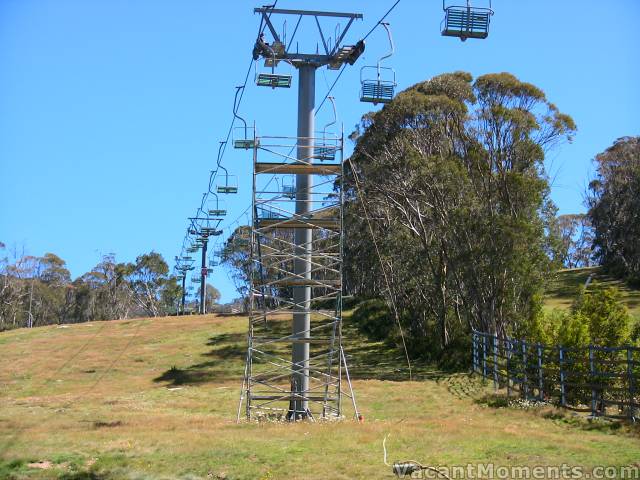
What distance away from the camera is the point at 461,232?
3503 cm

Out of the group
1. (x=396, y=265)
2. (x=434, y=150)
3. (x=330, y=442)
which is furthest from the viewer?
(x=396, y=265)

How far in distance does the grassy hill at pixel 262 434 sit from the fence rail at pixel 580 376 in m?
0.90

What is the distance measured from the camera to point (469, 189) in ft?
115

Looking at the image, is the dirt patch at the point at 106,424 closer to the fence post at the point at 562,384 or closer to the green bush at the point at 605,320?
the fence post at the point at 562,384

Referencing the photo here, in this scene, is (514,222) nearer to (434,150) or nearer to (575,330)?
(434,150)

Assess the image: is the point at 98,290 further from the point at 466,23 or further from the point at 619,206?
the point at 466,23

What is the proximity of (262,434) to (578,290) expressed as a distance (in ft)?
130

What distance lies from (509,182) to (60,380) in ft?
76.5

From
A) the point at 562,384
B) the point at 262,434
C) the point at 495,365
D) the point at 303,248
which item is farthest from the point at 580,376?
the point at 262,434

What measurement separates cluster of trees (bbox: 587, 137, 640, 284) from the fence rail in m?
40.6

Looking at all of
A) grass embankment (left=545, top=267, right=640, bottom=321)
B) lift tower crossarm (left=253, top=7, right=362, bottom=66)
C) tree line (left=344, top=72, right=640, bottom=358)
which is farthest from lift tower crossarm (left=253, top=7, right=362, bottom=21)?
grass embankment (left=545, top=267, right=640, bottom=321)

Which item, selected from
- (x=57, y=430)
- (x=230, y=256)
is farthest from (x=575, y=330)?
(x=230, y=256)

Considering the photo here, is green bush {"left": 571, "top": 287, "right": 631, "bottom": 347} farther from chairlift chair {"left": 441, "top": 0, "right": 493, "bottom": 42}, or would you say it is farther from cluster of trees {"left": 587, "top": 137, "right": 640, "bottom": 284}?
cluster of trees {"left": 587, "top": 137, "right": 640, "bottom": 284}

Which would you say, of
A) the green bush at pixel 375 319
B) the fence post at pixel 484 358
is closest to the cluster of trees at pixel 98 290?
the green bush at pixel 375 319
